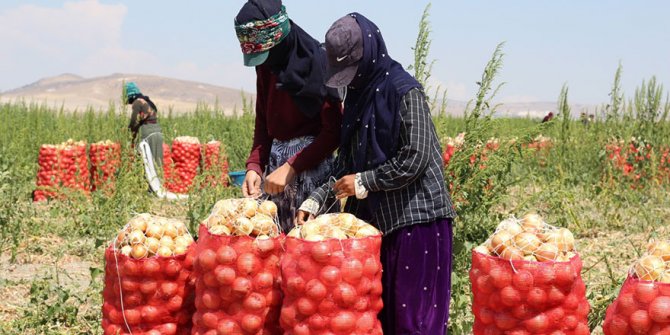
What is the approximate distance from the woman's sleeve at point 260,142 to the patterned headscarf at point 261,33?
361 mm

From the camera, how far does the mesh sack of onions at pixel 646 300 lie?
2250 mm

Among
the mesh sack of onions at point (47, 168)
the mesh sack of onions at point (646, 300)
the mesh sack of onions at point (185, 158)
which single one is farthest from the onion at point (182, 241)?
the mesh sack of onions at point (185, 158)

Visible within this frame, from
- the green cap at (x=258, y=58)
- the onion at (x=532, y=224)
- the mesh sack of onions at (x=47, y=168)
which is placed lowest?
the mesh sack of onions at (x=47, y=168)

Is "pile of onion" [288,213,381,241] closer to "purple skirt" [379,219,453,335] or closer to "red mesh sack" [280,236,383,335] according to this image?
"red mesh sack" [280,236,383,335]

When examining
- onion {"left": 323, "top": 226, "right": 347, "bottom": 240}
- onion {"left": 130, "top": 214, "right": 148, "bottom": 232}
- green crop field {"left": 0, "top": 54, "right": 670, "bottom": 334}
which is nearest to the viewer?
onion {"left": 323, "top": 226, "right": 347, "bottom": 240}

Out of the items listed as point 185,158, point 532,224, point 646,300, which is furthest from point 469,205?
point 185,158

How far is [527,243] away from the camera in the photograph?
99.1 inches

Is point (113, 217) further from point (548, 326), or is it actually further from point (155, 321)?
point (548, 326)

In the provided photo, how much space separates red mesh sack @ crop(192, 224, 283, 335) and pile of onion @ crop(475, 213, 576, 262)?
0.77m

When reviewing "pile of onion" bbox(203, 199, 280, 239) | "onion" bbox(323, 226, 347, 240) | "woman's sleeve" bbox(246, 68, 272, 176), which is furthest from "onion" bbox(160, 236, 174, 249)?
"onion" bbox(323, 226, 347, 240)

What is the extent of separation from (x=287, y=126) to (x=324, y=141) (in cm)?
24

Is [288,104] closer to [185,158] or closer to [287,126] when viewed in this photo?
[287,126]

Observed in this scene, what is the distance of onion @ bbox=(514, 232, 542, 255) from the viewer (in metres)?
2.52

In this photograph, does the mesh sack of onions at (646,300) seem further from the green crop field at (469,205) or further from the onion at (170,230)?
the onion at (170,230)
